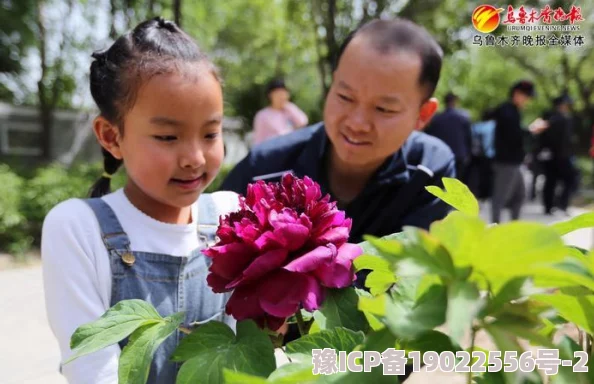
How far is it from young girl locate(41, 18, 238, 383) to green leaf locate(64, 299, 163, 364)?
46cm

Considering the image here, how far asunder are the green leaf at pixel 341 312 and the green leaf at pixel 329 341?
21mm

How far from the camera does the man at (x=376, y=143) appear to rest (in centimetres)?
155

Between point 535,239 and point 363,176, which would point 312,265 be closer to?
point 535,239

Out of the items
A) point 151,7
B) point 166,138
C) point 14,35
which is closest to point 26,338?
point 166,138

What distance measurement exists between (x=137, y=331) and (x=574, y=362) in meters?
0.43

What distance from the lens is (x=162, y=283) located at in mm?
1358

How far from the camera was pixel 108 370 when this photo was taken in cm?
105

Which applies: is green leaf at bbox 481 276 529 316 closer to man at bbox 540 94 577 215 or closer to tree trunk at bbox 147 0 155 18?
man at bbox 540 94 577 215

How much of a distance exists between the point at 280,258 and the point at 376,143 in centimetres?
102

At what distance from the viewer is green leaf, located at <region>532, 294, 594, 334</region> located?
1.64 ft

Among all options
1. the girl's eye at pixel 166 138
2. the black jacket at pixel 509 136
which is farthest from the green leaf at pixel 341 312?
the black jacket at pixel 509 136

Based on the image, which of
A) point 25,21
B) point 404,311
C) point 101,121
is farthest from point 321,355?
point 25,21

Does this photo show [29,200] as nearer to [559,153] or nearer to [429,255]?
[429,255]

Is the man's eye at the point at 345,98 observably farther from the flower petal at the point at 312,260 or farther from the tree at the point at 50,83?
the tree at the point at 50,83
